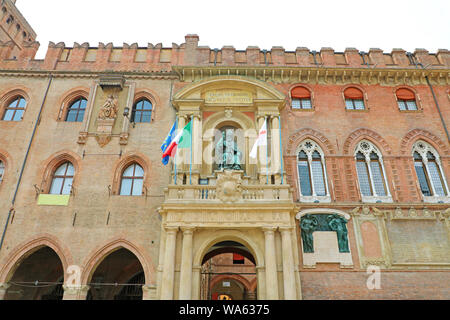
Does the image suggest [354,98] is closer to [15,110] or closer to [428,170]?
[428,170]

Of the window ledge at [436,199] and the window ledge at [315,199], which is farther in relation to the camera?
the window ledge at [436,199]

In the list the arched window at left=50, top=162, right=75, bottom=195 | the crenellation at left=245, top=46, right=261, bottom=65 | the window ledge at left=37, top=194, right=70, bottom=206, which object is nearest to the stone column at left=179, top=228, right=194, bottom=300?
the window ledge at left=37, top=194, right=70, bottom=206

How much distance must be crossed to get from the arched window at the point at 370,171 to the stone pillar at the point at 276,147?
376cm

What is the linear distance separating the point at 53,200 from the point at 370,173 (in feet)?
45.8

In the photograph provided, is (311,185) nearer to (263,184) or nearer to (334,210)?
(334,210)

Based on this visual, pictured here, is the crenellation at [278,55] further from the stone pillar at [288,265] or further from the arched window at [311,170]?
the stone pillar at [288,265]

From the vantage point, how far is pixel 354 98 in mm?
15422

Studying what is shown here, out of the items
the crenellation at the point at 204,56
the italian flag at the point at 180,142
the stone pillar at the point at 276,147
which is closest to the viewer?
the italian flag at the point at 180,142

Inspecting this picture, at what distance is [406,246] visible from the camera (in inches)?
470

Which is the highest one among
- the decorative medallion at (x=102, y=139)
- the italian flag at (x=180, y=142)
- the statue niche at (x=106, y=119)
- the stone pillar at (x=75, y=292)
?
the statue niche at (x=106, y=119)

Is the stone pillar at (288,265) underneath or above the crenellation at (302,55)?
underneath

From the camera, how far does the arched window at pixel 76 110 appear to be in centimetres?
1494

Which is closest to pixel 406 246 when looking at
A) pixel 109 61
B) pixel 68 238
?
pixel 68 238

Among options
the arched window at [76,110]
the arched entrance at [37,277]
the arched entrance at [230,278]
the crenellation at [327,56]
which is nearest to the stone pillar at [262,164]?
the crenellation at [327,56]
